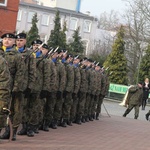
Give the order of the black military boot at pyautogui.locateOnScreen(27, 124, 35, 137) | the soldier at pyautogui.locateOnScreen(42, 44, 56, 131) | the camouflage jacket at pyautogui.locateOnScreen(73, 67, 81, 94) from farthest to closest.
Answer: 1. the camouflage jacket at pyautogui.locateOnScreen(73, 67, 81, 94)
2. the soldier at pyautogui.locateOnScreen(42, 44, 56, 131)
3. the black military boot at pyautogui.locateOnScreen(27, 124, 35, 137)

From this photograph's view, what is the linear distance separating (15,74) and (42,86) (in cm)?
199

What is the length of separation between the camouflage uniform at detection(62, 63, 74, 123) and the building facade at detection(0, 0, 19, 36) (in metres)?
11.7

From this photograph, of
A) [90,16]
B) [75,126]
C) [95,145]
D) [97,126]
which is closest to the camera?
[95,145]

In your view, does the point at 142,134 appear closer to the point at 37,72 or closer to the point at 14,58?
the point at 37,72

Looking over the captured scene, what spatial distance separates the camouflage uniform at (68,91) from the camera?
14.1 metres

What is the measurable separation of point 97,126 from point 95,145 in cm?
479

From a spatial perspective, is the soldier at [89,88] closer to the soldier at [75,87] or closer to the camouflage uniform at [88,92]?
the camouflage uniform at [88,92]

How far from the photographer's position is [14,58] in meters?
10.0

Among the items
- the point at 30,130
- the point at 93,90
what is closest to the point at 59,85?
the point at 30,130

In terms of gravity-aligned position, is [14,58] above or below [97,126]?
above

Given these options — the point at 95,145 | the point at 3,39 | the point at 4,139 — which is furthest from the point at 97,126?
the point at 3,39

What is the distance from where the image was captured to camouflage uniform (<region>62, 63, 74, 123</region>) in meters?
14.1

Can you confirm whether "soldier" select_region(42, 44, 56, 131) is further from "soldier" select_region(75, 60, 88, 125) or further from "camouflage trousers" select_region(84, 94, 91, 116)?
"camouflage trousers" select_region(84, 94, 91, 116)

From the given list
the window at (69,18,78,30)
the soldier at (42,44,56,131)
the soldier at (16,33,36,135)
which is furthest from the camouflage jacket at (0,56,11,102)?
the window at (69,18,78,30)
